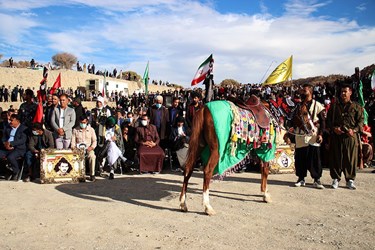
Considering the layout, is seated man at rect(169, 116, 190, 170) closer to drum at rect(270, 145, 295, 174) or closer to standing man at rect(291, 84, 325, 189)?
drum at rect(270, 145, 295, 174)

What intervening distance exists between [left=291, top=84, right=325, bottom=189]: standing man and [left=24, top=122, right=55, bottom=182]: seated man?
5.91 m

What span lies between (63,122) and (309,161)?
6078 mm

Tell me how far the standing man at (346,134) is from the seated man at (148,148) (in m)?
4.38

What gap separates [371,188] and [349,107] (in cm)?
178

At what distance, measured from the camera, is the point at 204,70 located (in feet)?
29.1

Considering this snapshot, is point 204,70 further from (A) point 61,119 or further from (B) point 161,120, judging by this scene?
(A) point 61,119

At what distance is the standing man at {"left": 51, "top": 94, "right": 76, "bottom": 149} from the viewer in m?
8.09

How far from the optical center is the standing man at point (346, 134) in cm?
663

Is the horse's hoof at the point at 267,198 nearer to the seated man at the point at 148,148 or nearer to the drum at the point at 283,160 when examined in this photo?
the drum at the point at 283,160

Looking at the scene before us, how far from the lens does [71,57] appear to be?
246 ft

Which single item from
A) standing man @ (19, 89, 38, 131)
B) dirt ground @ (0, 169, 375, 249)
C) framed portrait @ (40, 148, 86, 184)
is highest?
standing man @ (19, 89, 38, 131)

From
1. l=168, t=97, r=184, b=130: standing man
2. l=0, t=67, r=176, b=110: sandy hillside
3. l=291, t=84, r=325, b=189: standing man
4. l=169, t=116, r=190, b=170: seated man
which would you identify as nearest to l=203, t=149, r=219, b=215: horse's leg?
l=291, t=84, r=325, b=189: standing man

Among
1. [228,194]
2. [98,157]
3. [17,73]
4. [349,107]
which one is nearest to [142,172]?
[98,157]

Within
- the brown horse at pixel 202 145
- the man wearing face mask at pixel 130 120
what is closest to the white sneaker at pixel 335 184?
the brown horse at pixel 202 145
